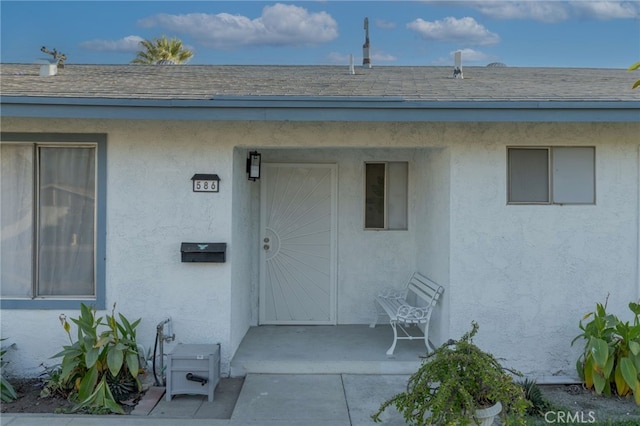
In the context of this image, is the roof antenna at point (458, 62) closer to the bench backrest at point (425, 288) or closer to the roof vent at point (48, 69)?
the bench backrest at point (425, 288)

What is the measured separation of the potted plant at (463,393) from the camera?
3428 mm

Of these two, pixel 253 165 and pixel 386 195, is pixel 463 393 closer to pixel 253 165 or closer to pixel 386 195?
pixel 253 165

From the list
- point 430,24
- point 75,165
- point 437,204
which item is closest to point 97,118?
point 75,165

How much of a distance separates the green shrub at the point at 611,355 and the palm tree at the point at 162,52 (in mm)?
20222

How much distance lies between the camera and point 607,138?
5539 mm

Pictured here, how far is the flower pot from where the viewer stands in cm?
355

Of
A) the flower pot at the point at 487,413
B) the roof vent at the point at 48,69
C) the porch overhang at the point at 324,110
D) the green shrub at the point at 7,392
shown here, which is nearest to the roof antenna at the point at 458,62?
the porch overhang at the point at 324,110

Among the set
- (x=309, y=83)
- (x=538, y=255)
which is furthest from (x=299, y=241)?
(x=538, y=255)

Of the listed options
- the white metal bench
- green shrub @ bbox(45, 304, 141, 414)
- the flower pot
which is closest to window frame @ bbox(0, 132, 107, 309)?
green shrub @ bbox(45, 304, 141, 414)

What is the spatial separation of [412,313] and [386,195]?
2078 mm

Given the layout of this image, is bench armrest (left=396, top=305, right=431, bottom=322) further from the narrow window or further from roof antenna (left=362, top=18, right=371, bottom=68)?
roof antenna (left=362, top=18, right=371, bottom=68)

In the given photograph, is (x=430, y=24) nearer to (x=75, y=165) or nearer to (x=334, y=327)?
(x=334, y=327)

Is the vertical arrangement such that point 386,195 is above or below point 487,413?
above

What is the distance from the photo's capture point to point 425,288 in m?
6.16
